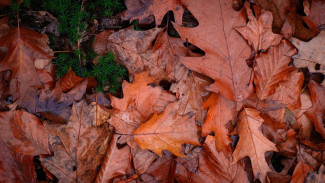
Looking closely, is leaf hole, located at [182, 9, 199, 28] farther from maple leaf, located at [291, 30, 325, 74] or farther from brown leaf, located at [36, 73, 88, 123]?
brown leaf, located at [36, 73, 88, 123]

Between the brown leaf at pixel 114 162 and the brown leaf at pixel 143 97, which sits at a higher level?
the brown leaf at pixel 143 97

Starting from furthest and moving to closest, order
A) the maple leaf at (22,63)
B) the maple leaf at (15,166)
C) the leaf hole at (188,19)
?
1. the leaf hole at (188,19)
2. the maple leaf at (22,63)
3. the maple leaf at (15,166)

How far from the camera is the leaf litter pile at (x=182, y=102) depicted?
7.89 feet

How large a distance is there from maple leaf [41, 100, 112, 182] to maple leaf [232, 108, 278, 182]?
4.74 feet

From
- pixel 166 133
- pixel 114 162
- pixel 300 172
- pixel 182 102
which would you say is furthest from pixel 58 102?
pixel 300 172

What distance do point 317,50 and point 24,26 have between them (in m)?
3.12

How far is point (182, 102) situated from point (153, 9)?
1.01m

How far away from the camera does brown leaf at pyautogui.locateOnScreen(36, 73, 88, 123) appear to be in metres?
2.52

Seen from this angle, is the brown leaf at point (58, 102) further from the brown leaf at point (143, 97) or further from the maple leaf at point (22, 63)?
the brown leaf at point (143, 97)

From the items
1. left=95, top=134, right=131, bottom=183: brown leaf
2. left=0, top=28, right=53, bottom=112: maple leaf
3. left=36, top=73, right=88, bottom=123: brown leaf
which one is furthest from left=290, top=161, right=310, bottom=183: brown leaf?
left=0, top=28, right=53, bottom=112: maple leaf

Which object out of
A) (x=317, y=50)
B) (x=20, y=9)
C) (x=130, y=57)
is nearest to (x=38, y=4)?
(x=20, y=9)

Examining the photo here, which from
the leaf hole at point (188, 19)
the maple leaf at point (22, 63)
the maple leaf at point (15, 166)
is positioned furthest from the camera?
the leaf hole at point (188, 19)

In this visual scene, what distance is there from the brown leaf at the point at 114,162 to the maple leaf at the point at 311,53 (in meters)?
2.00

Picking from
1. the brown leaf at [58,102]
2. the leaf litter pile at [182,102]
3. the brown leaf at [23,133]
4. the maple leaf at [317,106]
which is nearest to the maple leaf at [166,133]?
the leaf litter pile at [182,102]
